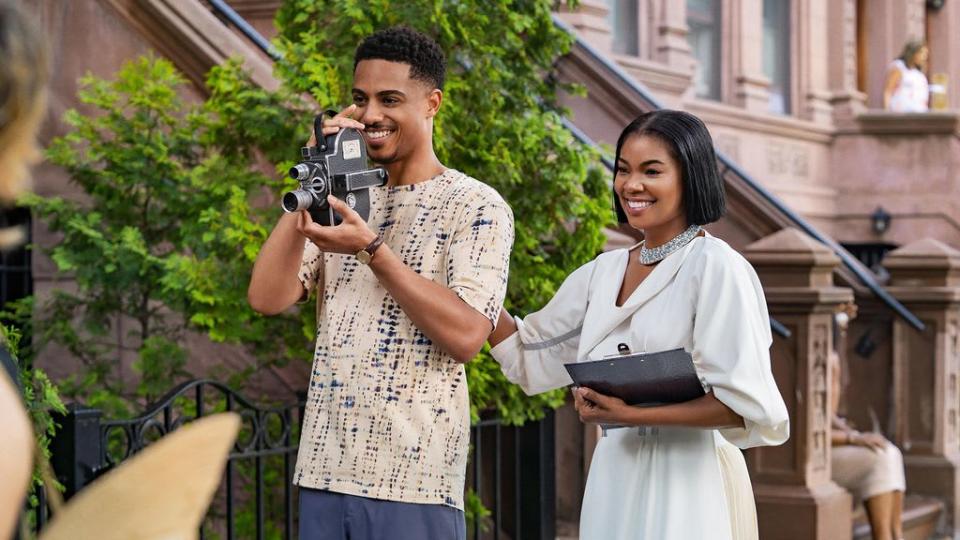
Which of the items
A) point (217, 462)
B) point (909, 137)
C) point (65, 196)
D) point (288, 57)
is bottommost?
point (217, 462)

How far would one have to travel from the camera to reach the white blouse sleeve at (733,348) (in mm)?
3180

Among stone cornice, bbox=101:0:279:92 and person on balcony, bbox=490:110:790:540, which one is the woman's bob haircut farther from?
stone cornice, bbox=101:0:279:92

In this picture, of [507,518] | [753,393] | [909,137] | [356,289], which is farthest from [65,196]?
[909,137]

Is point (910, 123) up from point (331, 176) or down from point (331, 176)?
up

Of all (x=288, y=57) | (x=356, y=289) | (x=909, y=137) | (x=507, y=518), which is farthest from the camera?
(x=909, y=137)

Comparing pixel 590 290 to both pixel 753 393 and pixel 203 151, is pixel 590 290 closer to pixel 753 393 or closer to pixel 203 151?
pixel 753 393

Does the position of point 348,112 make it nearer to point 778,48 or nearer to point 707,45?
point 707,45

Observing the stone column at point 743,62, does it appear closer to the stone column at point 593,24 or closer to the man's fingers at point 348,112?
the stone column at point 593,24

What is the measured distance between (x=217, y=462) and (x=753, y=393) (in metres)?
2.41

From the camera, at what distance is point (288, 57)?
5.54 meters

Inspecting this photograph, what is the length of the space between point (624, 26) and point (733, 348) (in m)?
14.9

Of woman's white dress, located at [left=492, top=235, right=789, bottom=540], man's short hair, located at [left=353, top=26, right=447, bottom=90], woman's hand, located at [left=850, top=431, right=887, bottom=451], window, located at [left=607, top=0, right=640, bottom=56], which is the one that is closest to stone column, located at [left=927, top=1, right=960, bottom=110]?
window, located at [left=607, top=0, right=640, bottom=56]

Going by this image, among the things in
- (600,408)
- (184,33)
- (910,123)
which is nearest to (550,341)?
(600,408)

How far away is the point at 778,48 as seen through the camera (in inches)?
813
